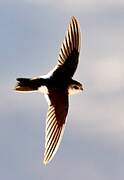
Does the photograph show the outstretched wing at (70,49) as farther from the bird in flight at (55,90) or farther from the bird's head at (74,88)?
the bird's head at (74,88)

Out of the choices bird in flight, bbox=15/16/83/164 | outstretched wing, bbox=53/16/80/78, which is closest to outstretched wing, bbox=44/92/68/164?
bird in flight, bbox=15/16/83/164

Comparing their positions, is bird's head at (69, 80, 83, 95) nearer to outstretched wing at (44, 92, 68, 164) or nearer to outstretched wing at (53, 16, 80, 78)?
outstretched wing at (44, 92, 68, 164)

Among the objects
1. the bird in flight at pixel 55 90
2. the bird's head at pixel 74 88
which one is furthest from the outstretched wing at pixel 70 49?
the bird's head at pixel 74 88

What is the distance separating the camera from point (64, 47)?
4379 millimetres

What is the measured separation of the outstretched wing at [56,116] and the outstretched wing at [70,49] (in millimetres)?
258

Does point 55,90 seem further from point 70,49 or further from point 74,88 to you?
point 70,49

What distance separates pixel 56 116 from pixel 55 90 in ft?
0.65

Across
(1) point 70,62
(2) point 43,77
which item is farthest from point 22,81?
(1) point 70,62

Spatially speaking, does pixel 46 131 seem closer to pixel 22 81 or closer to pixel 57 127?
pixel 57 127

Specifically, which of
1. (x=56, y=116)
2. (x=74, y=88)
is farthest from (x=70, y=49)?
(x=56, y=116)

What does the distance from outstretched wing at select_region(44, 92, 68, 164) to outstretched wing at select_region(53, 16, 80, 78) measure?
0.26 m

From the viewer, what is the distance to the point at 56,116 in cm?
397

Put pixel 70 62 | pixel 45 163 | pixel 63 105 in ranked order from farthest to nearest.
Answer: pixel 70 62, pixel 63 105, pixel 45 163

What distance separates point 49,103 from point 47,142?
0.97ft
